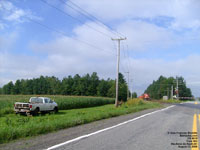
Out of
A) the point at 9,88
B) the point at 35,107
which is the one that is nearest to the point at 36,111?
the point at 35,107

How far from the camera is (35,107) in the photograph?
2039cm

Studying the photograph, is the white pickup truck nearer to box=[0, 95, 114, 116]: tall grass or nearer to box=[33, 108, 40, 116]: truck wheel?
box=[33, 108, 40, 116]: truck wheel

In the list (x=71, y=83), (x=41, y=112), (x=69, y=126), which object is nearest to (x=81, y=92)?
(x=71, y=83)

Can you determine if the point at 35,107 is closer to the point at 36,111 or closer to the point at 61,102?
the point at 36,111

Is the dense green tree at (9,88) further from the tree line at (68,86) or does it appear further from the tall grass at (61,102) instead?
the tall grass at (61,102)

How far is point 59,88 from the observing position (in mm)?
124875

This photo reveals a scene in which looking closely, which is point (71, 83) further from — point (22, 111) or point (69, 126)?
point (69, 126)

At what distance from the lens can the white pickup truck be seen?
19.7m

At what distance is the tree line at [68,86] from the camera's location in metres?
122

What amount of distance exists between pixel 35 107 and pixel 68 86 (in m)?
104

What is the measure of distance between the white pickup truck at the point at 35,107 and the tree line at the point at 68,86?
309ft

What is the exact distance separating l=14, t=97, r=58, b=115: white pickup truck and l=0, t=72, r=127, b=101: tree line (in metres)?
94.1

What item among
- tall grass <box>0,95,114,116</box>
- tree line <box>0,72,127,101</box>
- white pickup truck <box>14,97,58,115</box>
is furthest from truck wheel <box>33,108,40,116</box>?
tree line <box>0,72,127,101</box>

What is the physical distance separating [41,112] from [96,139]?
47.3 ft
